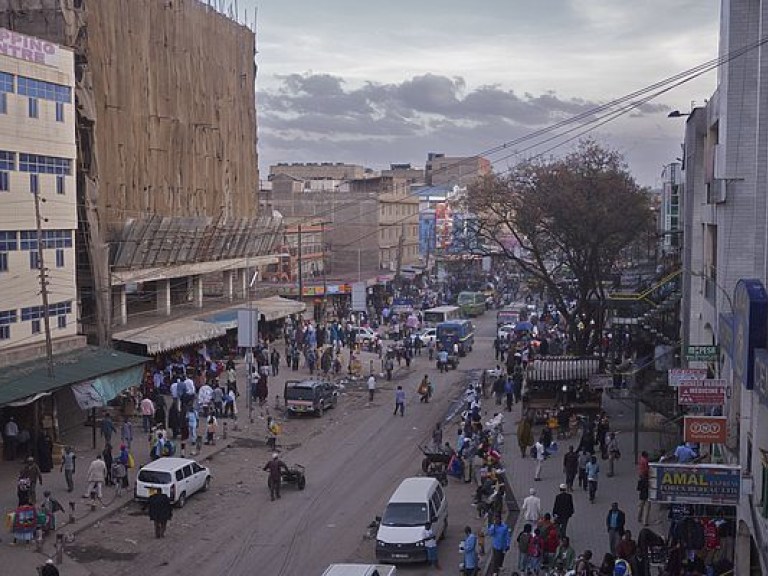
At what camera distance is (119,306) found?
43.6 meters

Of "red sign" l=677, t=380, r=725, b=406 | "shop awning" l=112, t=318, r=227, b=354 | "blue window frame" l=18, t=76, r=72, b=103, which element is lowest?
"shop awning" l=112, t=318, r=227, b=354

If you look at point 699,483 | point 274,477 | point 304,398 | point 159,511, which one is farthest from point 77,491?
point 699,483

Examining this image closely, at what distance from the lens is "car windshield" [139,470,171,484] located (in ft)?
79.3

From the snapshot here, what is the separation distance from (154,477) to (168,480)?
361 millimetres

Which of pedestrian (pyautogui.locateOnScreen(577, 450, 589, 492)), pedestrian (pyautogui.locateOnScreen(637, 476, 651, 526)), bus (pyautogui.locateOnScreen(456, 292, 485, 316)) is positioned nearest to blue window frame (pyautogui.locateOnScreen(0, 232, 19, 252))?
pedestrian (pyautogui.locateOnScreen(577, 450, 589, 492))

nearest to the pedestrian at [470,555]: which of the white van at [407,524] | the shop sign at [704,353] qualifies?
the white van at [407,524]

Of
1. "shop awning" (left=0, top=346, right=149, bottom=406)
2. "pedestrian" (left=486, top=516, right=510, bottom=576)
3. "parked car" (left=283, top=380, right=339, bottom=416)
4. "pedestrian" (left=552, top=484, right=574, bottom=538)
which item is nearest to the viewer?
"pedestrian" (left=486, top=516, right=510, bottom=576)

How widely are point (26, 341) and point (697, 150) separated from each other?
19970 millimetres

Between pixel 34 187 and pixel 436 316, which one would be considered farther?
pixel 436 316

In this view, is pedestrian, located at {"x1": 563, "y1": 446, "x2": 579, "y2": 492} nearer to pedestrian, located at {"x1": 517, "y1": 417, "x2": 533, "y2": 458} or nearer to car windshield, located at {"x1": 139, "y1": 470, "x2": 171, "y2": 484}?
pedestrian, located at {"x1": 517, "y1": 417, "x2": 533, "y2": 458}

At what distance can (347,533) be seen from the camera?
74.7 ft

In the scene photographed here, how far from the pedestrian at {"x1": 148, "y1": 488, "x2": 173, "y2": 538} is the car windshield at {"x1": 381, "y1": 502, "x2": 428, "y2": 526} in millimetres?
4669

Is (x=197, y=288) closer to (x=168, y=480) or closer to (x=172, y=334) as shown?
(x=172, y=334)

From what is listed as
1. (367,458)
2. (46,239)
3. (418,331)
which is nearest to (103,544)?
(367,458)
